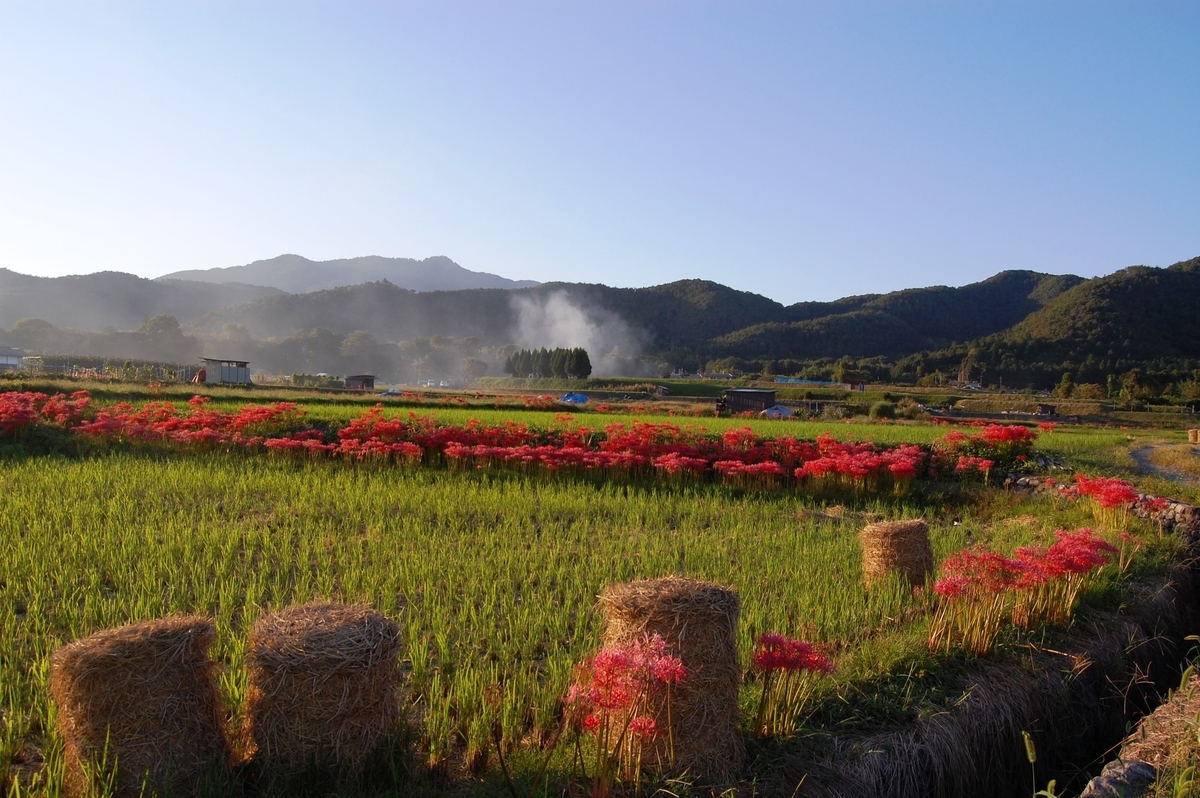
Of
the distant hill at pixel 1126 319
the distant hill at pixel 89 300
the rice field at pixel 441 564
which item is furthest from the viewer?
the distant hill at pixel 89 300

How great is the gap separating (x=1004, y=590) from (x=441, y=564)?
4572mm

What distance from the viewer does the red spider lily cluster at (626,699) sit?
3043mm

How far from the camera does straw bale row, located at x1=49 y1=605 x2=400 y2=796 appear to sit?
296 cm

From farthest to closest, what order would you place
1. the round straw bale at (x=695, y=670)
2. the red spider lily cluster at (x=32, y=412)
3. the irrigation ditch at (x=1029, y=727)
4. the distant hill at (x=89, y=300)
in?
the distant hill at (x=89, y=300)
the red spider lily cluster at (x=32, y=412)
the irrigation ditch at (x=1029, y=727)
the round straw bale at (x=695, y=670)

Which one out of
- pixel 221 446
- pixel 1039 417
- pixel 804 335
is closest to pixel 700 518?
pixel 221 446

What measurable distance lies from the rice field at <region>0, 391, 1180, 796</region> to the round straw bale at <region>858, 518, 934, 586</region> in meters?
0.26

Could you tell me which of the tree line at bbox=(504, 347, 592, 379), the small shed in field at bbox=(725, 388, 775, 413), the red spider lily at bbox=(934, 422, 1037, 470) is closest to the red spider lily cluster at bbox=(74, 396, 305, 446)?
the red spider lily at bbox=(934, 422, 1037, 470)

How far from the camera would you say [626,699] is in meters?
3.05

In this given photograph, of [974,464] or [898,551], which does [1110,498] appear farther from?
[974,464]

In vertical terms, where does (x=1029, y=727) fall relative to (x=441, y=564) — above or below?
below

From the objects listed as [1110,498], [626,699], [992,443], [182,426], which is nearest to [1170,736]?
[626,699]

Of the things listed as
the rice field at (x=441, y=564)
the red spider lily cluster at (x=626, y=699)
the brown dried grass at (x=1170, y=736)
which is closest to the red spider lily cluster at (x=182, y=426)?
the rice field at (x=441, y=564)

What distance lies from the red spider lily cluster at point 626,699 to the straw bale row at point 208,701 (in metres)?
0.97

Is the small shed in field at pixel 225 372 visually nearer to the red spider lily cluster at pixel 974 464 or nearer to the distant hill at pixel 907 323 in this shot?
the red spider lily cluster at pixel 974 464
